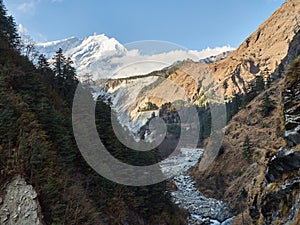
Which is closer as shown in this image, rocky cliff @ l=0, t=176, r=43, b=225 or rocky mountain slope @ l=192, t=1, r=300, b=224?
rocky mountain slope @ l=192, t=1, r=300, b=224

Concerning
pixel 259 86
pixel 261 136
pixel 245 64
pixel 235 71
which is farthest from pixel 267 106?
pixel 235 71

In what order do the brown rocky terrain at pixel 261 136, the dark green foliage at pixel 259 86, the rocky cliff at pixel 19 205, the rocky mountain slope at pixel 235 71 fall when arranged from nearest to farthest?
the brown rocky terrain at pixel 261 136
the rocky cliff at pixel 19 205
the dark green foliage at pixel 259 86
the rocky mountain slope at pixel 235 71

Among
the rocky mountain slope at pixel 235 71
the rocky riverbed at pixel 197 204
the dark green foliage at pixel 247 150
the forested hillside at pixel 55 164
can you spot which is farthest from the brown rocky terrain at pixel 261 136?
the forested hillside at pixel 55 164

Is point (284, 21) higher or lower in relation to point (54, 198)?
higher

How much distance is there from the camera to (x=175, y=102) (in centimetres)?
13488

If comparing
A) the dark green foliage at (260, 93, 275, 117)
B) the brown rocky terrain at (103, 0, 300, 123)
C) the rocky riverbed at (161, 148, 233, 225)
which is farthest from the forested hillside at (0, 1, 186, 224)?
the brown rocky terrain at (103, 0, 300, 123)

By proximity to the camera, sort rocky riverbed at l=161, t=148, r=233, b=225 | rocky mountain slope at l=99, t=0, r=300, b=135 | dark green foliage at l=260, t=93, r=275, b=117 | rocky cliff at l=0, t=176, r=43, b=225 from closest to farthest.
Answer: rocky cliff at l=0, t=176, r=43, b=225 → rocky riverbed at l=161, t=148, r=233, b=225 → dark green foliage at l=260, t=93, r=275, b=117 → rocky mountain slope at l=99, t=0, r=300, b=135

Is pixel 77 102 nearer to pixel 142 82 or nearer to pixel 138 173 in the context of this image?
pixel 138 173

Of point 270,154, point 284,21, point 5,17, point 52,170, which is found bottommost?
point 52,170

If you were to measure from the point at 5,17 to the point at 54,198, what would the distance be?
2754cm

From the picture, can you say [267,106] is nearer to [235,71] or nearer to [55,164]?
[55,164]

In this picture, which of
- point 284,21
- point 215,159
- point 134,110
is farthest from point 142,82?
point 215,159

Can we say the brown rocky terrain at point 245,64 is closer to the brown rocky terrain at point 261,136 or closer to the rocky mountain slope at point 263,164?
the brown rocky terrain at point 261,136

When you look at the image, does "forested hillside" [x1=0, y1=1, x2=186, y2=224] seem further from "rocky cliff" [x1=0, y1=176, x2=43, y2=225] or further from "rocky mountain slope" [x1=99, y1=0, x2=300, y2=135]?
"rocky mountain slope" [x1=99, y1=0, x2=300, y2=135]
